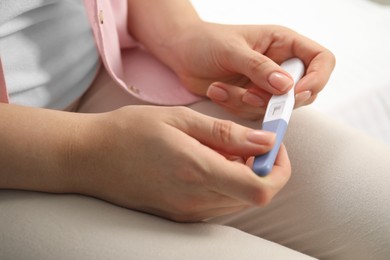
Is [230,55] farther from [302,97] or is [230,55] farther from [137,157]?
[137,157]

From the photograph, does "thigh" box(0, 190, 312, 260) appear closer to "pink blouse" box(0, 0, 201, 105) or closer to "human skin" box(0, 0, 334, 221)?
"human skin" box(0, 0, 334, 221)

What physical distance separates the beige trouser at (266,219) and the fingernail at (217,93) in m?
0.03

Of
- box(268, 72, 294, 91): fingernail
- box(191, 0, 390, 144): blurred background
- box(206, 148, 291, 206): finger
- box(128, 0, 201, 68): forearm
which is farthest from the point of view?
box(191, 0, 390, 144): blurred background

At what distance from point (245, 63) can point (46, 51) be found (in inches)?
9.7

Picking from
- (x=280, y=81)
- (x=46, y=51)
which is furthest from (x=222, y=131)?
(x=46, y=51)

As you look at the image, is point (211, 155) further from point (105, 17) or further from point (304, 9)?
point (304, 9)

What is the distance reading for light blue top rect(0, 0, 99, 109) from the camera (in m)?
0.59

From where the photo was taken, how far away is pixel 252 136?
1.56 feet

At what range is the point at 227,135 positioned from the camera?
48 cm

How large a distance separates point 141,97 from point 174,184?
227 mm

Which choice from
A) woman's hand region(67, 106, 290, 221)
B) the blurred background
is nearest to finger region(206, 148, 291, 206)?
woman's hand region(67, 106, 290, 221)

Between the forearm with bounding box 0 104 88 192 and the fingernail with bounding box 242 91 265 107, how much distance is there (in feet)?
0.67

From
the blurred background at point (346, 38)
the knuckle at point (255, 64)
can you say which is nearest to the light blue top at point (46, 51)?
the knuckle at point (255, 64)

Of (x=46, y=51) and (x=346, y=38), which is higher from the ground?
(x=46, y=51)
